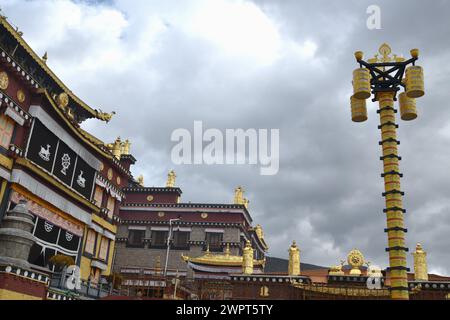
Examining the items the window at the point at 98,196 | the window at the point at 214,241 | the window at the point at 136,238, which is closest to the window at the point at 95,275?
the window at the point at 98,196

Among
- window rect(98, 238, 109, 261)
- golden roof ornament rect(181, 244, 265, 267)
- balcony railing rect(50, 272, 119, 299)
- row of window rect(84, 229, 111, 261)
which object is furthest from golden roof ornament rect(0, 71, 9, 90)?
golden roof ornament rect(181, 244, 265, 267)

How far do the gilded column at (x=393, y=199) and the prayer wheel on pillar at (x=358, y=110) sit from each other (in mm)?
647

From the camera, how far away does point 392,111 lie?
1772 centimetres

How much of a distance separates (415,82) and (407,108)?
1.38m

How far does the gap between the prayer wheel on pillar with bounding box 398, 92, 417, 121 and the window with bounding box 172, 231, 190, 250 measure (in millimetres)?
28538

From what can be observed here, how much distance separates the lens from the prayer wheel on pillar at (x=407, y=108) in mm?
18141

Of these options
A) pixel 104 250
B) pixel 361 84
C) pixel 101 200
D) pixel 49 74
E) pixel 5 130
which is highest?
pixel 49 74

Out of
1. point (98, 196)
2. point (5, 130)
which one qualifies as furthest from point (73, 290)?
point (98, 196)

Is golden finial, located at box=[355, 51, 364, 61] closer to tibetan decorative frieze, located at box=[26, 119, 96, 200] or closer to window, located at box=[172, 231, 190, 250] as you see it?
tibetan decorative frieze, located at box=[26, 119, 96, 200]

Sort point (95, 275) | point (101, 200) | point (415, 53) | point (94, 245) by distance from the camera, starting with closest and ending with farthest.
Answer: point (415, 53) < point (94, 245) < point (95, 275) < point (101, 200)

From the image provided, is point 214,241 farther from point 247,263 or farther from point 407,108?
point 407,108

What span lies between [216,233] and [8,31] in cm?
2584

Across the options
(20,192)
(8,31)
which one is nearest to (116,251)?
(20,192)

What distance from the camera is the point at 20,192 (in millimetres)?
22766
